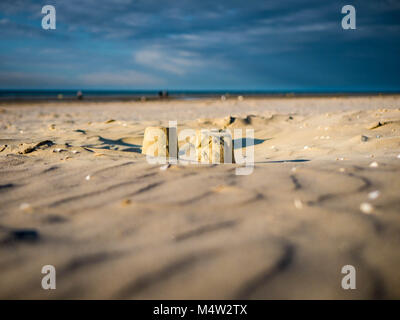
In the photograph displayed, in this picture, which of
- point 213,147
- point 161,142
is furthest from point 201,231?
point 161,142

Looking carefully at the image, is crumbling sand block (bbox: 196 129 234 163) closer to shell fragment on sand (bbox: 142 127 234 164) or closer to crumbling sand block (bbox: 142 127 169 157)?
shell fragment on sand (bbox: 142 127 234 164)

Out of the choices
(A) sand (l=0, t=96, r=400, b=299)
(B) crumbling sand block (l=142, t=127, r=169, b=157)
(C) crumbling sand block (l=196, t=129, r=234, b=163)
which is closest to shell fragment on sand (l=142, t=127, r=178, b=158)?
(B) crumbling sand block (l=142, t=127, r=169, b=157)

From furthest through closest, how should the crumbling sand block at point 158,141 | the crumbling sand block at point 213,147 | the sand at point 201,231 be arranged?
1. the crumbling sand block at point 158,141
2. the crumbling sand block at point 213,147
3. the sand at point 201,231

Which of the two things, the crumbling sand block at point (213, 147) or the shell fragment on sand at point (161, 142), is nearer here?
the crumbling sand block at point (213, 147)

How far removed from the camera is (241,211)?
1438mm

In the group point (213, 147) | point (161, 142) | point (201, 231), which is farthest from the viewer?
point (161, 142)

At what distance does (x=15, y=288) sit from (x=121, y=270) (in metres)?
0.38

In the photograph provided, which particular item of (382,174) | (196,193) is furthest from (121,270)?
(382,174)

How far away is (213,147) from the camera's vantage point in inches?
119

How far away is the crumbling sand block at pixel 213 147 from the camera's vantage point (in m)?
3.01

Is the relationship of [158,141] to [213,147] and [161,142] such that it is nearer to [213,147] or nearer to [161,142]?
[161,142]

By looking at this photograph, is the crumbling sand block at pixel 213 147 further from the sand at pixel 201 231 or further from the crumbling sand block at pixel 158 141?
the sand at pixel 201 231

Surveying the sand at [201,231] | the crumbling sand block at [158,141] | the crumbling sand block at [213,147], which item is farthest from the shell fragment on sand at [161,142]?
the sand at [201,231]
